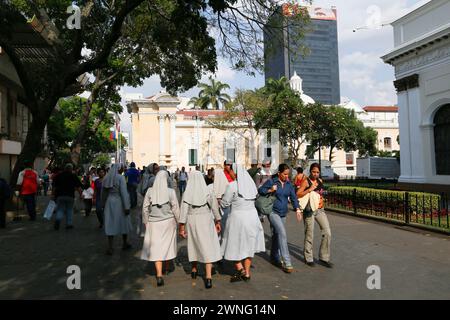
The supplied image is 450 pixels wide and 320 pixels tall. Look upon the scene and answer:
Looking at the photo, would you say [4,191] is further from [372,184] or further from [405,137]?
[372,184]

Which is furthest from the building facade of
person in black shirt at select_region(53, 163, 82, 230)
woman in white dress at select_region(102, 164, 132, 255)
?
woman in white dress at select_region(102, 164, 132, 255)

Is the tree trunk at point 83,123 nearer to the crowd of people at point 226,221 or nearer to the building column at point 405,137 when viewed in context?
the crowd of people at point 226,221

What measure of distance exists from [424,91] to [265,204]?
58.7 feet

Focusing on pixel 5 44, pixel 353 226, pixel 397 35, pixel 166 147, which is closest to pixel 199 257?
pixel 353 226

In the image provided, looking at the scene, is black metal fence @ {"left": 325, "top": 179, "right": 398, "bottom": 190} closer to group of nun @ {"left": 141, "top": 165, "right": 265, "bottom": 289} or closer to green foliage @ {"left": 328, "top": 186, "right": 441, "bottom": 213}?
green foliage @ {"left": 328, "top": 186, "right": 441, "bottom": 213}

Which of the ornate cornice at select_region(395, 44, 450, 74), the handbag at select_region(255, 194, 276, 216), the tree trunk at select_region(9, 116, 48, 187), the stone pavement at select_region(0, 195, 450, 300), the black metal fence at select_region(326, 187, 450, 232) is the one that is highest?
the ornate cornice at select_region(395, 44, 450, 74)

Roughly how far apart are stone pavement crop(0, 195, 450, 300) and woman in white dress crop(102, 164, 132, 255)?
1.52 feet

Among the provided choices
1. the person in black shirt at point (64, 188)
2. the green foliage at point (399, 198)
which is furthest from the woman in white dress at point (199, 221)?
the green foliage at point (399, 198)

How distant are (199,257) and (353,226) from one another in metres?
6.82

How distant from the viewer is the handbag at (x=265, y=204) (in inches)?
250

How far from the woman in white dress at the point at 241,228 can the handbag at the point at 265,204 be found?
0.46 metres

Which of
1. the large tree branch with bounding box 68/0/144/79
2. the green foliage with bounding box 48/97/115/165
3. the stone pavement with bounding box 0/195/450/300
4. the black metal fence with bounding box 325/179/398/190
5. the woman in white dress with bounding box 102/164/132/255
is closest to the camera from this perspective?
the stone pavement with bounding box 0/195/450/300

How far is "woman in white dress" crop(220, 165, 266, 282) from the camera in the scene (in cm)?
568

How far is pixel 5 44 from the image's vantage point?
36.1ft
